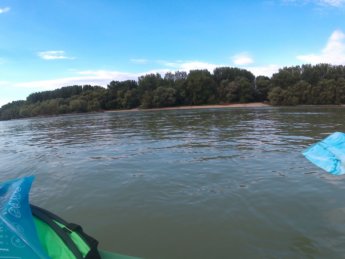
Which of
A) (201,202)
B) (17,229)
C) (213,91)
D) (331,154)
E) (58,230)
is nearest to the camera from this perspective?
(17,229)

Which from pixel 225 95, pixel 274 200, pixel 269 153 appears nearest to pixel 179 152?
pixel 269 153

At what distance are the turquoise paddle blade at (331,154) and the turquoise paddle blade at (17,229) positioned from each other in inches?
201

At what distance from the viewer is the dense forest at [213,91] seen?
6875cm

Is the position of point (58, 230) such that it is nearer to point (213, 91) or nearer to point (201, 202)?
point (201, 202)

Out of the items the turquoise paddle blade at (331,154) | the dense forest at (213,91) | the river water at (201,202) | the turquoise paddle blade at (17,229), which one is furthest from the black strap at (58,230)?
the dense forest at (213,91)

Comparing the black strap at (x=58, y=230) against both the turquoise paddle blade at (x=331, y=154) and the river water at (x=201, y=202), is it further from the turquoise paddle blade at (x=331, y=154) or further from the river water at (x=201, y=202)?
the turquoise paddle blade at (x=331, y=154)

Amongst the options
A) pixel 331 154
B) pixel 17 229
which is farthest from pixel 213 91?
pixel 17 229

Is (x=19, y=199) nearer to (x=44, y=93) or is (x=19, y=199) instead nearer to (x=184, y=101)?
(x=184, y=101)

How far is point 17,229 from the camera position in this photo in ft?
8.09

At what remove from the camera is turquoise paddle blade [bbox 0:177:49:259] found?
2334mm

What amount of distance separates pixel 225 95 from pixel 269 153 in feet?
253

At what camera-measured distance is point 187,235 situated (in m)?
4.96

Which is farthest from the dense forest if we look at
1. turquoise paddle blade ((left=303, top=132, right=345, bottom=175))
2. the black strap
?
the black strap

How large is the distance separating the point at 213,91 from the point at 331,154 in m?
86.4
